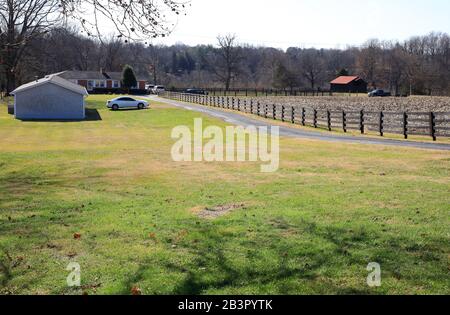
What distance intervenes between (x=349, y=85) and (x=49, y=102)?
284 ft

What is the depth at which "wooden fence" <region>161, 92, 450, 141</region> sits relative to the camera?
27594 mm

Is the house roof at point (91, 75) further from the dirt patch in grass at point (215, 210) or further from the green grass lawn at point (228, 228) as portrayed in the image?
the dirt patch in grass at point (215, 210)

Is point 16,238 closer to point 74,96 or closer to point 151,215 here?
point 151,215

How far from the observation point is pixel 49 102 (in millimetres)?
50406

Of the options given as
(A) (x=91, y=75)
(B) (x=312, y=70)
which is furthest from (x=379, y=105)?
(B) (x=312, y=70)

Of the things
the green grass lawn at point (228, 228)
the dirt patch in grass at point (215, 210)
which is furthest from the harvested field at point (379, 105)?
the dirt patch in grass at point (215, 210)

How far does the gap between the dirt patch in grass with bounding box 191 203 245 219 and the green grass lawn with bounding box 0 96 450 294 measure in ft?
0.47

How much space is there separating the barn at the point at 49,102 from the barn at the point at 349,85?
275 ft

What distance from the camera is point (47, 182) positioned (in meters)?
14.5

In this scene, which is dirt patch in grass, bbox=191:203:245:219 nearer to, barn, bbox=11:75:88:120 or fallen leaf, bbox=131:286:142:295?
fallen leaf, bbox=131:286:142:295

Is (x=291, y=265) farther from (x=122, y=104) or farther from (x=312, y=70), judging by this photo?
(x=312, y=70)

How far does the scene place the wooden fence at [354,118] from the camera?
2759 centimetres

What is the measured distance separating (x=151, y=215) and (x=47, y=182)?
6.03 metres
